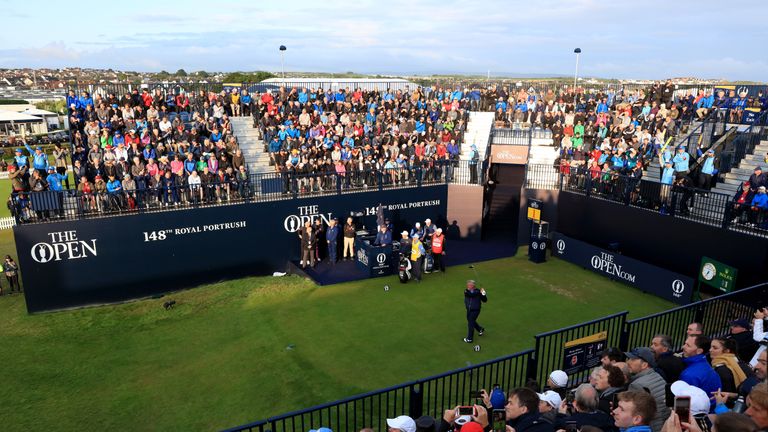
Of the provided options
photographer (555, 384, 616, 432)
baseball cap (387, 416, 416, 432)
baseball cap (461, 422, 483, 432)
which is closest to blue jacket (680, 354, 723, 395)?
photographer (555, 384, 616, 432)

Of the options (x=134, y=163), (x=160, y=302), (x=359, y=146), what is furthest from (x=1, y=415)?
(x=359, y=146)

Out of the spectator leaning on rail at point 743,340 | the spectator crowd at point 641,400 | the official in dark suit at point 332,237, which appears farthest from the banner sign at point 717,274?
the official in dark suit at point 332,237

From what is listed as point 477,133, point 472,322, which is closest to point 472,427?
point 472,322

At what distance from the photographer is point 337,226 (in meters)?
18.8

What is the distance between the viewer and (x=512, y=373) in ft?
36.8

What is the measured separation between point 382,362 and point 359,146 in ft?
38.4

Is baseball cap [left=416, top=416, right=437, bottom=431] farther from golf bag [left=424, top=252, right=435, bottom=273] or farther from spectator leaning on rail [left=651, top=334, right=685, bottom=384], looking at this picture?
golf bag [left=424, top=252, right=435, bottom=273]

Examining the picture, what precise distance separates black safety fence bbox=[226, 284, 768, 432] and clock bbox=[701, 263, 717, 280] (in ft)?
6.90

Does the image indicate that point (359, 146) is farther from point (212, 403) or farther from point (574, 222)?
point (212, 403)

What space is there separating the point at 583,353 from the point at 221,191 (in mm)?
12509

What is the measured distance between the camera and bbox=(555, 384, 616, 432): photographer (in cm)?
543

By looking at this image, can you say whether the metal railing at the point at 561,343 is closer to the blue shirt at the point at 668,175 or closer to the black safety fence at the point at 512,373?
the black safety fence at the point at 512,373

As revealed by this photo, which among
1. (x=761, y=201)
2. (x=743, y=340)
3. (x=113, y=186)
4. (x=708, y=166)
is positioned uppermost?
(x=708, y=166)

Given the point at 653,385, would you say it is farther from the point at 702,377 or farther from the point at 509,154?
the point at 509,154
